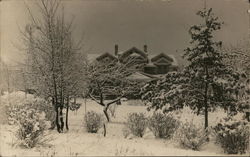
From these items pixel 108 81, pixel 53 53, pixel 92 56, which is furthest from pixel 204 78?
pixel 108 81

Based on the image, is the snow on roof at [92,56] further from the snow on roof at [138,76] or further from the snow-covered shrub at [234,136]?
the snow-covered shrub at [234,136]

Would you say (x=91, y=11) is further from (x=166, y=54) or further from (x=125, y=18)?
(x=166, y=54)


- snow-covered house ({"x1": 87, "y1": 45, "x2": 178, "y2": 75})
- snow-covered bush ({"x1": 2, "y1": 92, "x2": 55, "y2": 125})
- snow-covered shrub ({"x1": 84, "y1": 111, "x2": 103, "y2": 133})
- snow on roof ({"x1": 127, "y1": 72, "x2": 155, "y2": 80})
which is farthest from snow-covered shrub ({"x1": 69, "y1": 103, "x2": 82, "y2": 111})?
snow on roof ({"x1": 127, "y1": 72, "x2": 155, "y2": 80})

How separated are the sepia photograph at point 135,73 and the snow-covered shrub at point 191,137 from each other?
0.03 m

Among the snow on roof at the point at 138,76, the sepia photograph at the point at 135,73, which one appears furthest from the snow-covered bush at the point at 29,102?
the snow on roof at the point at 138,76

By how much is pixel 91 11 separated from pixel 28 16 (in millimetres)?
2321

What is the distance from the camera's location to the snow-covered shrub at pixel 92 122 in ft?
49.2

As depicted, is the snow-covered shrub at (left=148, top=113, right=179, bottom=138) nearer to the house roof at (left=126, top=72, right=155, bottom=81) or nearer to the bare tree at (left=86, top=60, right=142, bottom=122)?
the house roof at (left=126, top=72, right=155, bottom=81)

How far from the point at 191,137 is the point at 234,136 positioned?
1.10 metres

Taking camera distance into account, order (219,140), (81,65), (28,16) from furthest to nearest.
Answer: (81,65), (28,16), (219,140)

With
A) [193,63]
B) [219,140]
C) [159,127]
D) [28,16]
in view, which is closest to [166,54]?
[193,63]

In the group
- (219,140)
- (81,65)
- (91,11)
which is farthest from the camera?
(81,65)

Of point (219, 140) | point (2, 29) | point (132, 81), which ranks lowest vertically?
point (219, 140)

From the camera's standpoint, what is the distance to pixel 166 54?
13336mm
